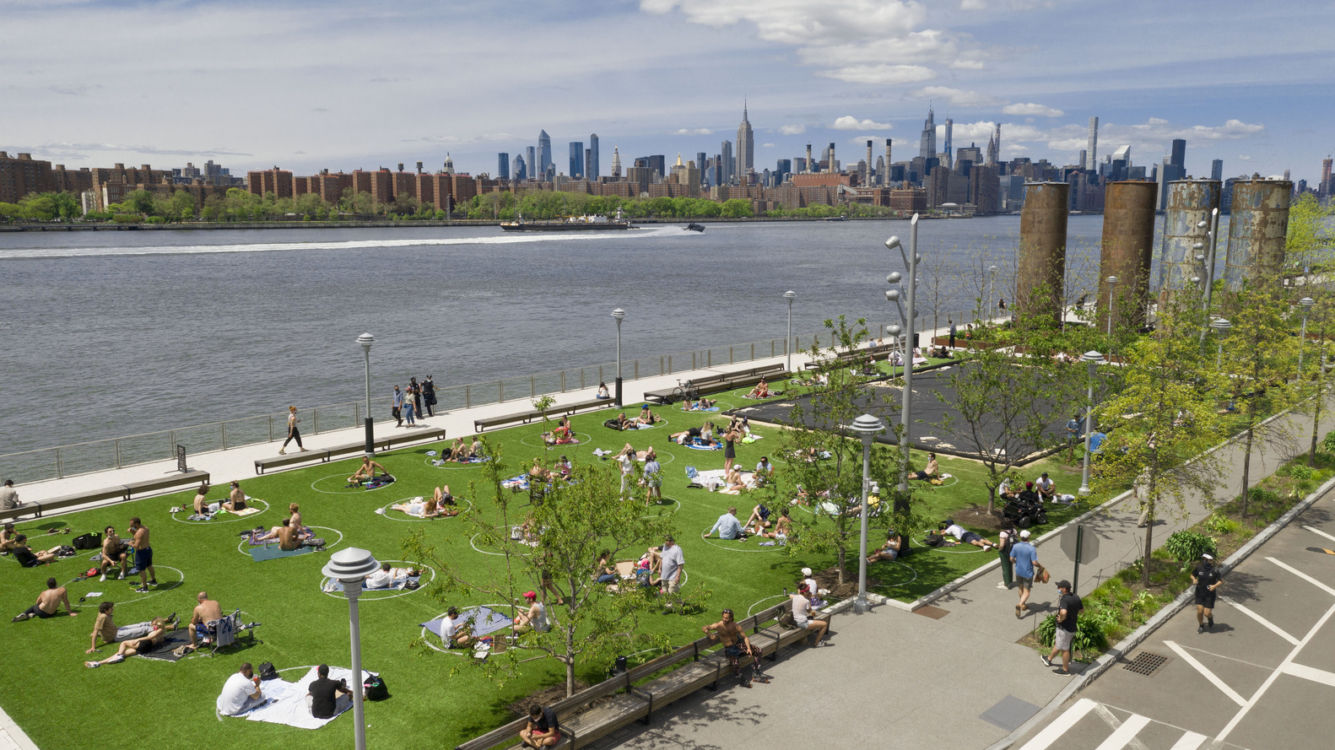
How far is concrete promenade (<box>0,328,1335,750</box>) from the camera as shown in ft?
43.4

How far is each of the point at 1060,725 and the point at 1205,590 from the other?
513 cm

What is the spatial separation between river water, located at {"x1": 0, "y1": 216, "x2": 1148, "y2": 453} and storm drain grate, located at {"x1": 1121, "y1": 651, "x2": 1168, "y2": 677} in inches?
1427

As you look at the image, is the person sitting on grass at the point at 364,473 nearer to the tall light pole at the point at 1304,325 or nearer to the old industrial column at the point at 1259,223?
the tall light pole at the point at 1304,325

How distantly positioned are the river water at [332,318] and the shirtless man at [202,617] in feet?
97.0

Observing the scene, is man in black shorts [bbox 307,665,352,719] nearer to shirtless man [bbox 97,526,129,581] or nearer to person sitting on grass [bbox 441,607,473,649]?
person sitting on grass [bbox 441,607,473,649]

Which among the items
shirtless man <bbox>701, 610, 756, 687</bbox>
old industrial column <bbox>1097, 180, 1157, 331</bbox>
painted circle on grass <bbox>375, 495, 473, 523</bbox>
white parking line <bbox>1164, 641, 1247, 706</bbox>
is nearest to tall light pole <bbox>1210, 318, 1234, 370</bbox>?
white parking line <bbox>1164, 641, 1247, 706</bbox>

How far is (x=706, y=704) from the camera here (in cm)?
1414

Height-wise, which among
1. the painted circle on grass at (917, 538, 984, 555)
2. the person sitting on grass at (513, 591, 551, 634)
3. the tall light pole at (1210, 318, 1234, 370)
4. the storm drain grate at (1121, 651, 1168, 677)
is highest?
the tall light pole at (1210, 318, 1234, 370)

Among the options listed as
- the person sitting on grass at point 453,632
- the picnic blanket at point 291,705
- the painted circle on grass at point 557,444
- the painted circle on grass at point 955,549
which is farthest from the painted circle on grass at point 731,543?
the painted circle on grass at point 557,444

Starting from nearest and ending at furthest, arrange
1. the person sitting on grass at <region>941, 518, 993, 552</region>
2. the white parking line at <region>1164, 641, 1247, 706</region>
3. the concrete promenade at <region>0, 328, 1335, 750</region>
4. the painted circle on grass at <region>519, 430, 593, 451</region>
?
the concrete promenade at <region>0, 328, 1335, 750</region>, the white parking line at <region>1164, 641, 1247, 706</region>, the person sitting on grass at <region>941, 518, 993, 552</region>, the painted circle on grass at <region>519, 430, 593, 451</region>

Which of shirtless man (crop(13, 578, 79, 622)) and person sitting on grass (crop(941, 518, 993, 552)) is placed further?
person sitting on grass (crop(941, 518, 993, 552))

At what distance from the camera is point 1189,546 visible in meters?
19.7

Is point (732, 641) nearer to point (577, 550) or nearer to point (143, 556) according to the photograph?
point (577, 550)

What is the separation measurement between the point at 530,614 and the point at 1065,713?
8233 mm
